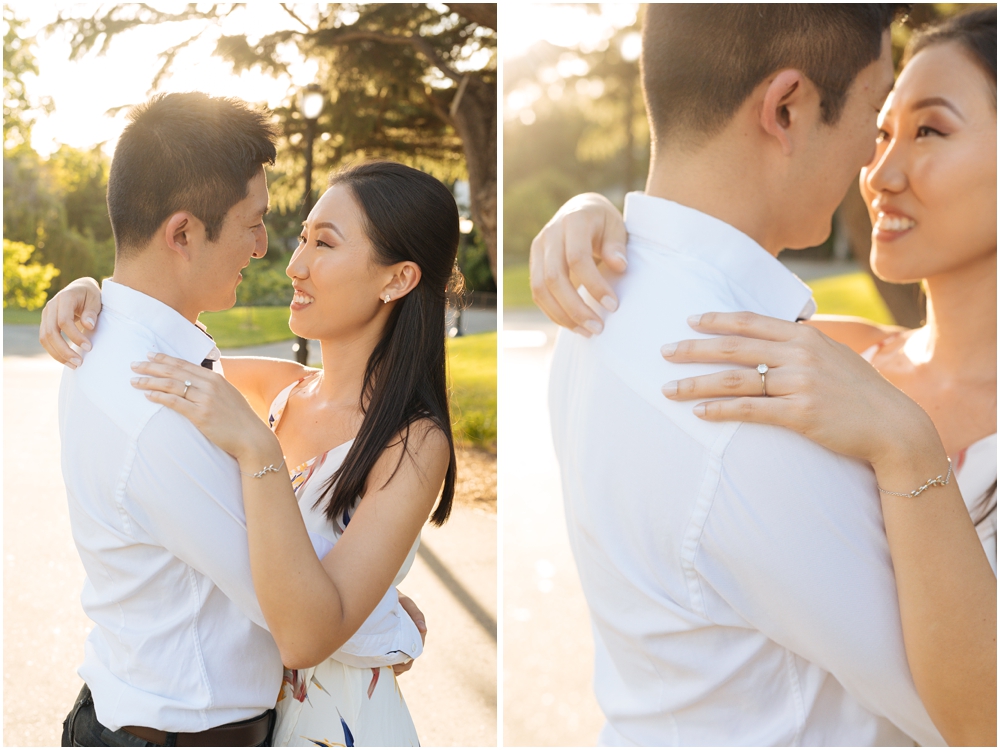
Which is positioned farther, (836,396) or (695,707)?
(695,707)

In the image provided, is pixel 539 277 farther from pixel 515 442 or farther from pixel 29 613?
pixel 515 442

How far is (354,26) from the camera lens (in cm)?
506

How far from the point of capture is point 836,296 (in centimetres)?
1549

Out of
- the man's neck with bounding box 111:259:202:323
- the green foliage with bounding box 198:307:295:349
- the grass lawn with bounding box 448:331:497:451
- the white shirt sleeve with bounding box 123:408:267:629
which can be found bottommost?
the grass lawn with bounding box 448:331:497:451

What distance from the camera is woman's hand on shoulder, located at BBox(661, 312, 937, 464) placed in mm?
1050

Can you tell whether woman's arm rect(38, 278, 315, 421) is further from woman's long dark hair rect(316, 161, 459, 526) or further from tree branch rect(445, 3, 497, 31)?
tree branch rect(445, 3, 497, 31)

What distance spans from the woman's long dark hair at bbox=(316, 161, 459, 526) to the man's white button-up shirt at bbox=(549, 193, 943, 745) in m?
0.46

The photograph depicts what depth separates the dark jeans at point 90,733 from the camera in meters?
1.43

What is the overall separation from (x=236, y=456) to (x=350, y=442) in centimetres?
47

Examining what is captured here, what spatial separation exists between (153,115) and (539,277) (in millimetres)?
828

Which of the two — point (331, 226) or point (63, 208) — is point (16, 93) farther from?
point (331, 226)

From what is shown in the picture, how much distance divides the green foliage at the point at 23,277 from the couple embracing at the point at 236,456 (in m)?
1.79

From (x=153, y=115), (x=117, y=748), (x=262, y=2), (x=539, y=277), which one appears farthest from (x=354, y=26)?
(x=117, y=748)

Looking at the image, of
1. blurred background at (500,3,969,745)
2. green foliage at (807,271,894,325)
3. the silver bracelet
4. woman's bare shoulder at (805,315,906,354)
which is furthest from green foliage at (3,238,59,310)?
green foliage at (807,271,894,325)
